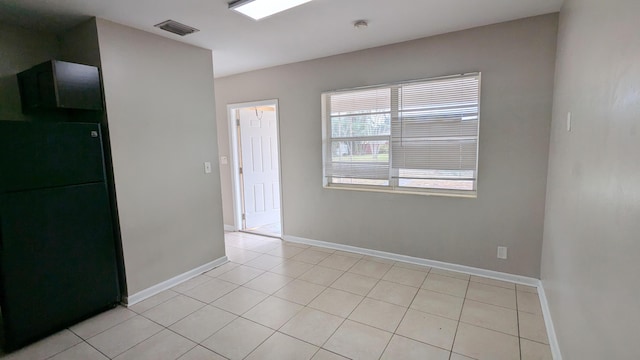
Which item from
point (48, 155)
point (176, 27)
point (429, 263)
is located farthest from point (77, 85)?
point (429, 263)

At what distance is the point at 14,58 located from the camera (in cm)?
247

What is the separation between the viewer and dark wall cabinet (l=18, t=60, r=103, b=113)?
7.30ft

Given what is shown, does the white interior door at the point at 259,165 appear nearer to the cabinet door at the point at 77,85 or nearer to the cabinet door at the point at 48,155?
the cabinet door at the point at 77,85

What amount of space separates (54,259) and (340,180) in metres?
2.89

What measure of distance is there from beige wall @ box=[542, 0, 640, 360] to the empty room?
0.01 meters

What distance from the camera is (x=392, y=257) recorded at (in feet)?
11.6

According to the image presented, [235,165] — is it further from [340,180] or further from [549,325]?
[549,325]

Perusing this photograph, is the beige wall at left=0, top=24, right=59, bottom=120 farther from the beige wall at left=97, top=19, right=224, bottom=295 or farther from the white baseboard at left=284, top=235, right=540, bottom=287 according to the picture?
the white baseboard at left=284, top=235, right=540, bottom=287

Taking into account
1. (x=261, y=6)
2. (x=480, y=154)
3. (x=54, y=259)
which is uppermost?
(x=261, y=6)

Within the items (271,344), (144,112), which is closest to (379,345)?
(271,344)

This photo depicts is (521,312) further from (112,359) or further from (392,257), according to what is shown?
(112,359)

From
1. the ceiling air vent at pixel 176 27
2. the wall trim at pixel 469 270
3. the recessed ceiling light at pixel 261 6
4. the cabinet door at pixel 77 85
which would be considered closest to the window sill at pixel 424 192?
the wall trim at pixel 469 270

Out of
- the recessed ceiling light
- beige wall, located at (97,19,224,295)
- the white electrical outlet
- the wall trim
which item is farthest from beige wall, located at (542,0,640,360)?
beige wall, located at (97,19,224,295)

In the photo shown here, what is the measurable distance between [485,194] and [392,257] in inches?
49.6
